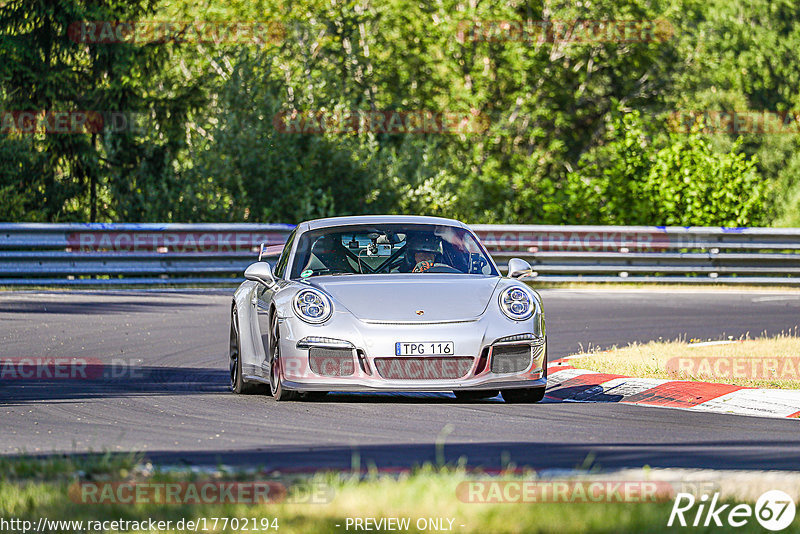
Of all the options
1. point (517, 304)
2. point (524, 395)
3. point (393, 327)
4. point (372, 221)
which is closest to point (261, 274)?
point (372, 221)

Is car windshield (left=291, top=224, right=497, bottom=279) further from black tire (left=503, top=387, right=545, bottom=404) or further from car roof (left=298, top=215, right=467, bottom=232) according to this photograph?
black tire (left=503, top=387, right=545, bottom=404)

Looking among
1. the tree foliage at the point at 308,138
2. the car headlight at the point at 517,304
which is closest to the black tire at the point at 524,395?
the car headlight at the point at 517,304

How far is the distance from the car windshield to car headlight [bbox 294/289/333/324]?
642mm

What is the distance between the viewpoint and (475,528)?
4.64 m

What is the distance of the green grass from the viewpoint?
15.4ft

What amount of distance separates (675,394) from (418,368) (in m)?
2.18

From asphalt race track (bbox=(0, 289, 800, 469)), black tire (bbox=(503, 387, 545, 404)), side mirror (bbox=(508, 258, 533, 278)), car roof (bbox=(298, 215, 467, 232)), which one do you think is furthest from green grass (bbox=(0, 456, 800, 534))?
car roof (bbox=(298, 215, 467, 232))

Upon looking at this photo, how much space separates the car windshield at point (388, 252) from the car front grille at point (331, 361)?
1.04m

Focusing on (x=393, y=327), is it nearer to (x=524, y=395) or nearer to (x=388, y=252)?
(x=524, y=395)

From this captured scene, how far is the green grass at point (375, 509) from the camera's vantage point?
4699 mm

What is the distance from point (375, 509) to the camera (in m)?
4.90

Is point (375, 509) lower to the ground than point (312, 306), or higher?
lower

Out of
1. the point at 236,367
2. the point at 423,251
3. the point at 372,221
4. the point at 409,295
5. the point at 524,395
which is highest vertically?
the point at 372,221

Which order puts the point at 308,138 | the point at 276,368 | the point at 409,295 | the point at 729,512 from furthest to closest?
the point at 308,138 < the point at 276,368 < the point at 409,295 < the point at 729,512
